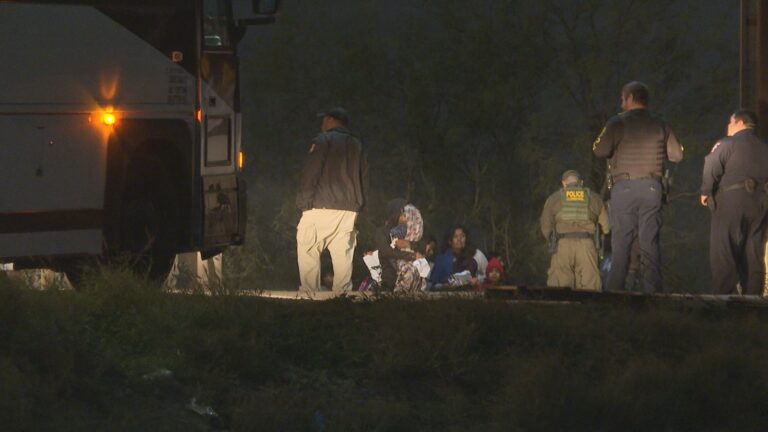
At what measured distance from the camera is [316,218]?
47.7ft

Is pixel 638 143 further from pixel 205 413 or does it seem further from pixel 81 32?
pixel 205 413

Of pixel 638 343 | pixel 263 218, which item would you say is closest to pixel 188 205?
pixel 638 343

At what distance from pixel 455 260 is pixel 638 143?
5.33 meters

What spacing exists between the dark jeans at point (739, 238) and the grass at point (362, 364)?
3061 mm

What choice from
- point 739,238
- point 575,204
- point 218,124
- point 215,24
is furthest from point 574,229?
point 215,24

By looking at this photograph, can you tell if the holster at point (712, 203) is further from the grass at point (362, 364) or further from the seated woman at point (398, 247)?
the seated woman at point (398, 247)

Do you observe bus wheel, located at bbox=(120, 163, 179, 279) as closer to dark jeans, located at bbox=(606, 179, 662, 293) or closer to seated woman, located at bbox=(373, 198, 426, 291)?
dark jeans, located at bbox=(606, 179, 662, 293)

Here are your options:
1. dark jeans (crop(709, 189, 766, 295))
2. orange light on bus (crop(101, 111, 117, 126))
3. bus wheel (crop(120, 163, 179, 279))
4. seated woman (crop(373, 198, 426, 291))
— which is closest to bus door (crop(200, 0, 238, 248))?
bus wheel (crop(120, 163, 179, 279))

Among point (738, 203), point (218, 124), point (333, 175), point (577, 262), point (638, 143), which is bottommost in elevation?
point (577, 262)

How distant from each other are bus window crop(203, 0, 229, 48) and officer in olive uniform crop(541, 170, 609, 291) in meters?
4.15

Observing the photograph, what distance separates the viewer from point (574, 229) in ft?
52.2

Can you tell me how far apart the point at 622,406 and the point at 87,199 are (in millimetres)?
4951

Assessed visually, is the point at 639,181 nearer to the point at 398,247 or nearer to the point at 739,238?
the point at 739,238

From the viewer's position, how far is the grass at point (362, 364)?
7.55 metres
